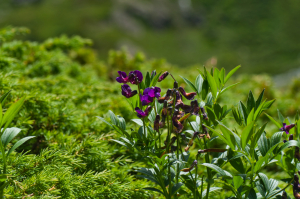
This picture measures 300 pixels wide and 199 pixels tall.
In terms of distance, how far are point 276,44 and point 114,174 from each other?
337ft

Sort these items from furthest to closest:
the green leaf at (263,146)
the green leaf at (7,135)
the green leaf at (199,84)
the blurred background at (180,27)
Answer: the blurred background at (180,27) → the green leaf at (199,84) → the green leaf at (263,146) → the green leaf at (7,135)

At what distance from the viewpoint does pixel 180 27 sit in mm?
107500

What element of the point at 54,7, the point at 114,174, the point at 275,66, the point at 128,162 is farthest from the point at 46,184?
the point at 54,7

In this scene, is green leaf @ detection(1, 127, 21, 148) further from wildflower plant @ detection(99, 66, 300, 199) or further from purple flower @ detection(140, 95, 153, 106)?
purple flower @ detection(140, 95, 153, 106)

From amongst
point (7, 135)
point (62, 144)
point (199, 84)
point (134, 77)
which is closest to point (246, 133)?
point (199, 84)

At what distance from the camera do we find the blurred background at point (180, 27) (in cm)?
8719

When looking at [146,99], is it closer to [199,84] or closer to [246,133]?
[199,84]

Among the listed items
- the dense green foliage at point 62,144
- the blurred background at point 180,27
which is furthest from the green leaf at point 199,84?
the blurred background at point 180,27

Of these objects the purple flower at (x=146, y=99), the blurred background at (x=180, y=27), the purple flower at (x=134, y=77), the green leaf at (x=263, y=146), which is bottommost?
the green leaf at (x=263, y=146)

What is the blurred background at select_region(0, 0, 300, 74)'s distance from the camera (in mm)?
87188

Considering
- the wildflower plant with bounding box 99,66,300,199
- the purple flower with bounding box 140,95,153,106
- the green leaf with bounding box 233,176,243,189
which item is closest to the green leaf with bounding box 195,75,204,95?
the wildflower plant with bounding box 99,66,300,199

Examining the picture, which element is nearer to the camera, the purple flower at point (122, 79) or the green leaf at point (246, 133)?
the green leaf at point (246, 133)

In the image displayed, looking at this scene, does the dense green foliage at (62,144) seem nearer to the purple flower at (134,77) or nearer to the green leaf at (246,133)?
the purple flower at (134,77)

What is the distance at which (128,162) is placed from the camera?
1.84 meters
